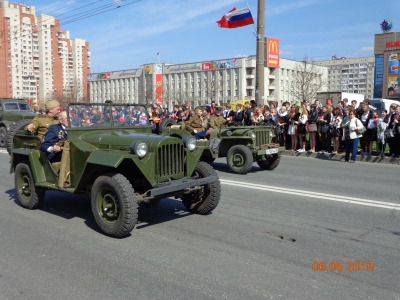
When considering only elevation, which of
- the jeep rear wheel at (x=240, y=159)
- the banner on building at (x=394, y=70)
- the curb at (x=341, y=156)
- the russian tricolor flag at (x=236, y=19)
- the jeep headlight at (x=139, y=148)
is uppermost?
the banner on building at (x=394, y=70)

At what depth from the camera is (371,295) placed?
156 inches

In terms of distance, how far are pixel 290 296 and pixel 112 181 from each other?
2742 millimetres

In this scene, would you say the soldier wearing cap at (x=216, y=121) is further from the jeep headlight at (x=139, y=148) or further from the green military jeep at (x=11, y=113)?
the green military jeep at (x=11, y=113)

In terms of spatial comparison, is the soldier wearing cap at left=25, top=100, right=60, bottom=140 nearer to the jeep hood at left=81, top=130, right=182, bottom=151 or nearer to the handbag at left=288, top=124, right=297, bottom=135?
the jeep hood at left=81, top=130, right=182, bottom=151

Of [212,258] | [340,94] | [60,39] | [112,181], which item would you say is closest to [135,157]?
[112,181]

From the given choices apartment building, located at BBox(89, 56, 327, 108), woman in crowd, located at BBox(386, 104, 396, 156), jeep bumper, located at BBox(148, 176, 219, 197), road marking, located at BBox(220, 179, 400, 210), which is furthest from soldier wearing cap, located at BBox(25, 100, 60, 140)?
apartment building, located at BBox(89, 56, 327, 108)

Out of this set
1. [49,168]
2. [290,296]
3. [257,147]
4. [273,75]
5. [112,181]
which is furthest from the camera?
[273,75]

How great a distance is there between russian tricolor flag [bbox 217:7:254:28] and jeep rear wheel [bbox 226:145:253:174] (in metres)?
8.90

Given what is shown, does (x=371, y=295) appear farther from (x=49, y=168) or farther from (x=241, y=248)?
(x=49, y=168)

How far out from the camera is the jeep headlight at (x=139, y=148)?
5.61m

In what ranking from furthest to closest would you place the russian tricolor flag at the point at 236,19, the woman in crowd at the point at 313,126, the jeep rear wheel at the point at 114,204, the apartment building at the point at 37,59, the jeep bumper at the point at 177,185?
the apartment building at the point at 37,59
the russian tricolor flag at the point at 236,19
the woman in crowd at the point at 313,126
the jeep bumper at the point at 177,185
the jeep rear wheel at the point at 114,204
